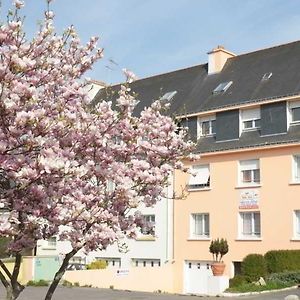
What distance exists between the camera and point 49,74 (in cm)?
745

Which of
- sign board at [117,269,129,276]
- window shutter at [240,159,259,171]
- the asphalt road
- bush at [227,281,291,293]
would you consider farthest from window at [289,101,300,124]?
sign board at [117,269,129,276]

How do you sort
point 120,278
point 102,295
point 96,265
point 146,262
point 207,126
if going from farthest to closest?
point 146,262 < point 207,126 < point 96,265 < point 120,278 < point 102,295

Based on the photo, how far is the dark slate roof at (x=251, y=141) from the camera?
94.3 feet

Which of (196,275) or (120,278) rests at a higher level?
(196,275)

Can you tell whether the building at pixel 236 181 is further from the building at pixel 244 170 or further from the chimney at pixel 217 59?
the chimney at pixel 217 59

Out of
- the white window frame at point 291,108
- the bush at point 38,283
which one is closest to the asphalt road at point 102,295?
the bush at point 38,283

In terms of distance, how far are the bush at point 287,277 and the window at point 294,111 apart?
329 inches

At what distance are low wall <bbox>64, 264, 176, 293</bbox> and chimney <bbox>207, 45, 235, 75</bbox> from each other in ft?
46.1

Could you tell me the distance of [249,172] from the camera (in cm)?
3038

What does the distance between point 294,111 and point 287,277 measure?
361 inches

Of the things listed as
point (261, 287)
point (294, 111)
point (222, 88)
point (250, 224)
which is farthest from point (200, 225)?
point (261, 287)

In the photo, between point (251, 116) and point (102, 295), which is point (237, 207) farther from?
point (102, 295)

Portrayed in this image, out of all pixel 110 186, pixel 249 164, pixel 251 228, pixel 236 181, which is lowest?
pixel 110 186

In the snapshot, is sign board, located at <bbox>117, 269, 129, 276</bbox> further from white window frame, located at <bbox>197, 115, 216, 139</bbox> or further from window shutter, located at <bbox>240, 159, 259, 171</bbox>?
white window frame, located at <bbox>197, 115, 216, 139</bbox>
